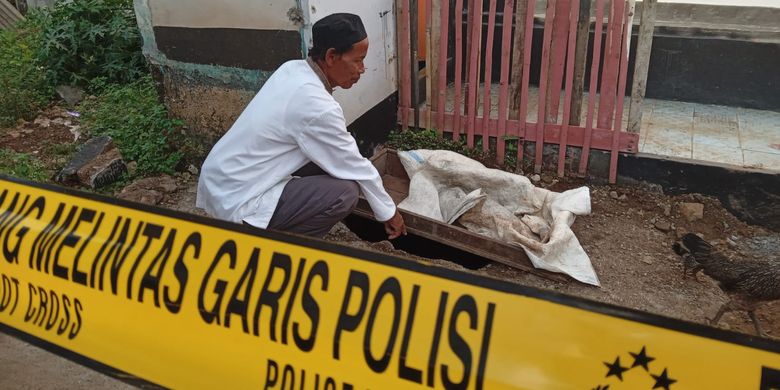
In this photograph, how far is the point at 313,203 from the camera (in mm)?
2861

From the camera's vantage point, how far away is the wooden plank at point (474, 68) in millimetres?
4457

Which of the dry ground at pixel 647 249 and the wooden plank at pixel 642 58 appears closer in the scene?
the dry ground at pixel 647 249

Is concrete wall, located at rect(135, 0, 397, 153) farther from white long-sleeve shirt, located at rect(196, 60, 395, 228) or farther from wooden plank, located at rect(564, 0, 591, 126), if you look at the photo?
wooden plank, located at rect(564, 0, 591, 126)

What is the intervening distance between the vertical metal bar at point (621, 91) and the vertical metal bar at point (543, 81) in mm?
498

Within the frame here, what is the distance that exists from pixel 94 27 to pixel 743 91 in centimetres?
625

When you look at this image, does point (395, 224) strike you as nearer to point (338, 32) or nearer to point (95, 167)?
point (338, 32)

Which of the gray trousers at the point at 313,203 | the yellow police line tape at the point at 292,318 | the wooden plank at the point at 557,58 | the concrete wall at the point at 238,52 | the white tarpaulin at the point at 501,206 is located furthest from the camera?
the wooden plank at the point at 557,58

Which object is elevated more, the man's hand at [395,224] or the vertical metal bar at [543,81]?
the vertical metal bar at [543,81]

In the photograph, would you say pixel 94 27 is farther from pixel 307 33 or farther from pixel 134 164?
pixel 307 33

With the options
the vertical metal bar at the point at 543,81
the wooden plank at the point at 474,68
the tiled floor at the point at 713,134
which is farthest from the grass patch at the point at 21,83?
the tiled floor at the point at 713,134

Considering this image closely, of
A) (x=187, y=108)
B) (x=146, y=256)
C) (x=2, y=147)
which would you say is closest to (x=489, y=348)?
(x=146, y=256)

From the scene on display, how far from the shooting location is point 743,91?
202 inches

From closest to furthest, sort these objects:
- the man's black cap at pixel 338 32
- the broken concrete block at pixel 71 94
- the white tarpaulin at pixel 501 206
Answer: the man's black cap at pixel 338 32
the white tarpaulin at pixel 501 206
the broken concrete block at pixel 71 94

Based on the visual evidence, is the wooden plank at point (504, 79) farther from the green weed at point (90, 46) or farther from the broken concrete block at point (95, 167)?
the green weed at point (90, 46)
